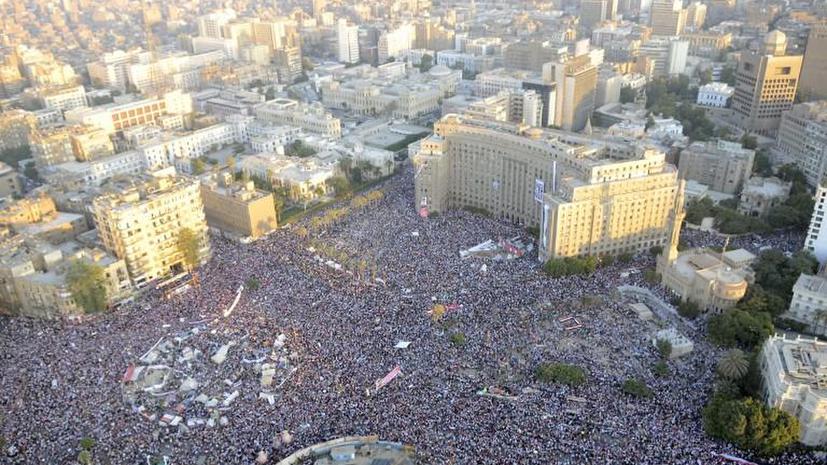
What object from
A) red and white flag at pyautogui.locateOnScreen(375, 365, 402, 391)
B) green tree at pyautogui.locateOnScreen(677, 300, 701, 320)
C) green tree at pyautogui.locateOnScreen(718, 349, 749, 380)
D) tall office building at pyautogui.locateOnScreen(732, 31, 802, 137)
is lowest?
green tree at pyautogui.locateOnScreen(677, 300, 701, 320)

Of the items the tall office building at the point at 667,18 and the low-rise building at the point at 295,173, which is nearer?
the low-rise building at the point at 295,173

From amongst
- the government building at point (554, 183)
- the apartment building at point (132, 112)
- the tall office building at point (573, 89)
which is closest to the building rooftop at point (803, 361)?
the government building at point (554, 183)

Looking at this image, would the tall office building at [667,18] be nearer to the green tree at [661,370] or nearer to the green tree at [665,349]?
the green tree at [665,349]

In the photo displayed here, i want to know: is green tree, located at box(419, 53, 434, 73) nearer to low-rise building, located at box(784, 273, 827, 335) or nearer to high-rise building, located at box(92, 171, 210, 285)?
high-rise building, located at box(92, 171, 210, 285)

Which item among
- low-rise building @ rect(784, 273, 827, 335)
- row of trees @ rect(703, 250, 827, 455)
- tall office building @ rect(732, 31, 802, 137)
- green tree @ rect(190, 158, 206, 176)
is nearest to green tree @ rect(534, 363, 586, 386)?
row of trees @ rect(703, 250, 827, 455)

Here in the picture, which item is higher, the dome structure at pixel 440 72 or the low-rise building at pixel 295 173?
the dome structure at pixel 440 72

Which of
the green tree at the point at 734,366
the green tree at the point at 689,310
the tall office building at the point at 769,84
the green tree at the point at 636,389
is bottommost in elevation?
the green tree at the point at 689,310

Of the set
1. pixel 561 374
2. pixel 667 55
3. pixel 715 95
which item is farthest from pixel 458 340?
pixel 667 55
